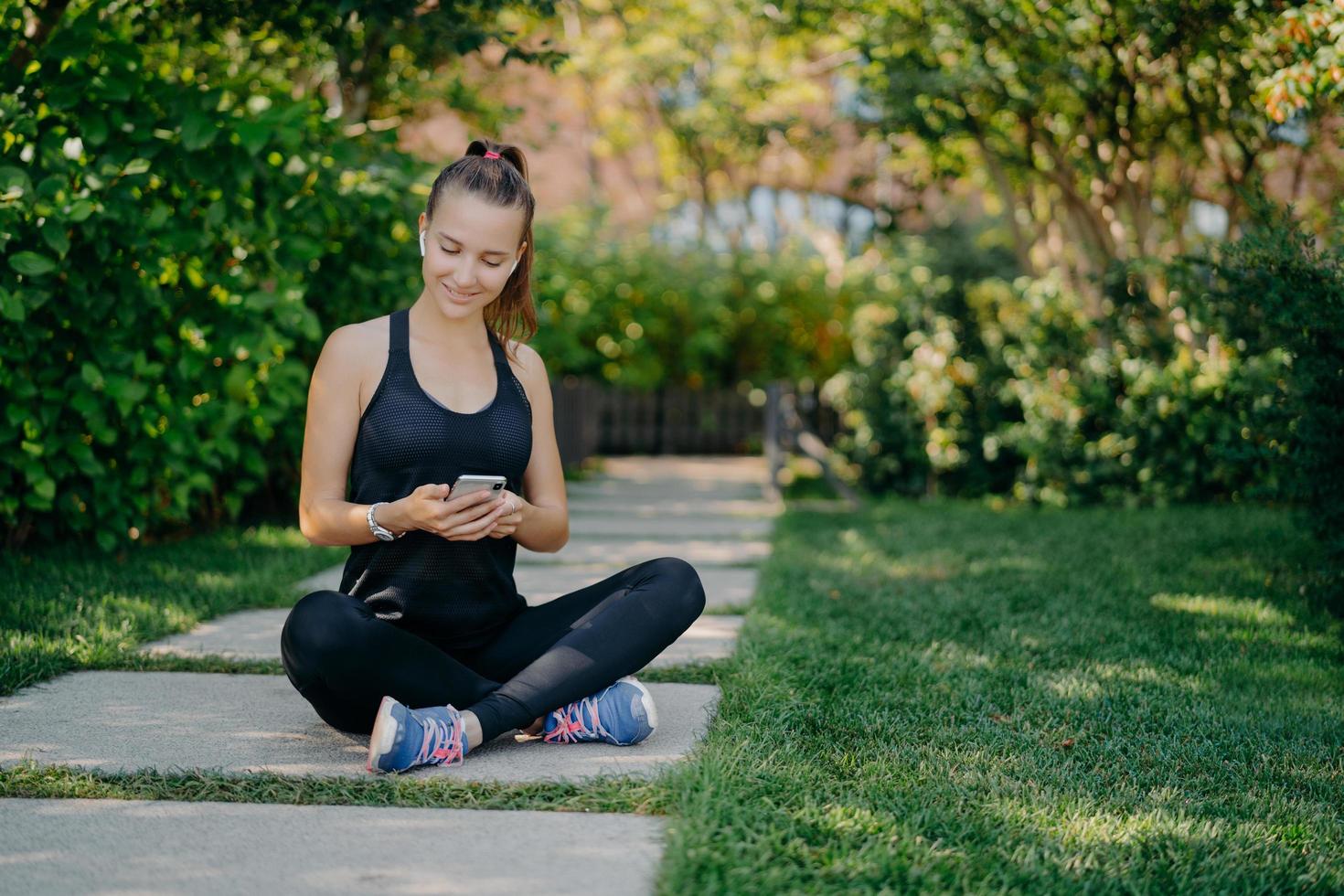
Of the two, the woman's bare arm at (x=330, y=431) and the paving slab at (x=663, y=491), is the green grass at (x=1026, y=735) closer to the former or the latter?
the woman's bare arm at (x=330, y=431)

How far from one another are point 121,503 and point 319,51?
3191 mm

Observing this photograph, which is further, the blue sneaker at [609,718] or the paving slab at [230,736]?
the blue sneaker at [609,718]

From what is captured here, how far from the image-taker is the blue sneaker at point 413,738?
2.54 meters

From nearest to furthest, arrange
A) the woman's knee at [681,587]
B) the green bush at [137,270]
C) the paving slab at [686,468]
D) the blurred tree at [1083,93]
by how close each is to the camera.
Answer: the woman's knee at [681,587]
the green bush at [137,270]
the blurred tree at [1083,93]
the paving slab at [686,468]

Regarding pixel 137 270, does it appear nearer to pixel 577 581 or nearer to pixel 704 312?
pixel 577 581

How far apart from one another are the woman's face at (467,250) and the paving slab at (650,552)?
295 centimetres

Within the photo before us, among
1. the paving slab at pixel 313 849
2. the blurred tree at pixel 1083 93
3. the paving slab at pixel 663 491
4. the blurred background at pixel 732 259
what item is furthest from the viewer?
the paving slab at pixel 663 491

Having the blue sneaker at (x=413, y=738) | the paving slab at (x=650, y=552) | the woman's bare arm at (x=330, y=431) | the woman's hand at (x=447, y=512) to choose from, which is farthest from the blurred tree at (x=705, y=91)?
the blue sneaker at (x=413, y=738)

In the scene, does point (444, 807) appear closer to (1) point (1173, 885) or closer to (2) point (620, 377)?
(1) point (1173, 885)

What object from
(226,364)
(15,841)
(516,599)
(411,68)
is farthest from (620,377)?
(15,841)

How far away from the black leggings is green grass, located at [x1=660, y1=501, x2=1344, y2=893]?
32cm

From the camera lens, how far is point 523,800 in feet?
8.02

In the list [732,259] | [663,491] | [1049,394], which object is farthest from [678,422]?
[1049,394]

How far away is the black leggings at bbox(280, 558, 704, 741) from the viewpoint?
265cm
